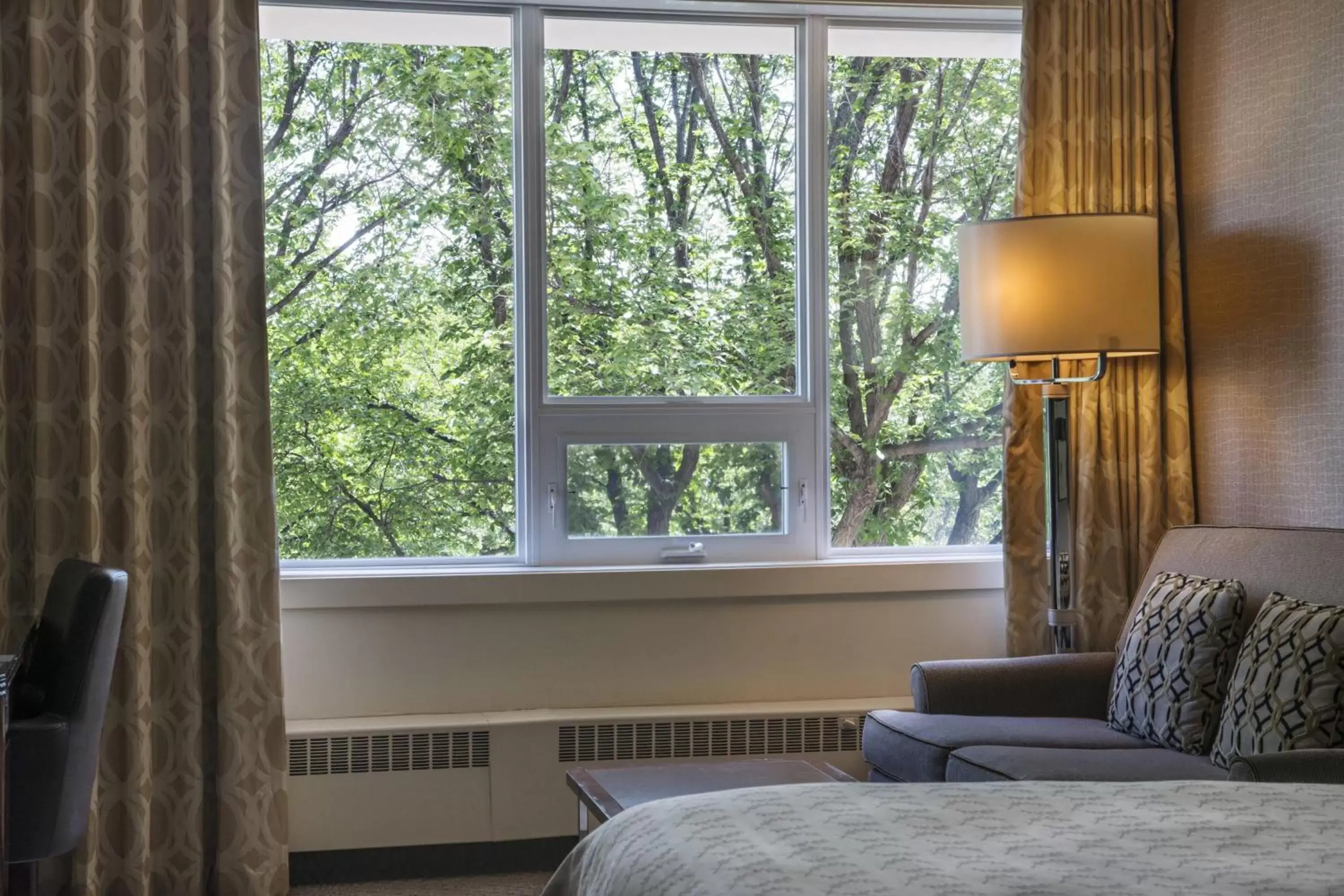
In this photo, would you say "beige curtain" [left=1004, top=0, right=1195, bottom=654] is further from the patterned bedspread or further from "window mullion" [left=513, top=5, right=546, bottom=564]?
the patterned bedspread

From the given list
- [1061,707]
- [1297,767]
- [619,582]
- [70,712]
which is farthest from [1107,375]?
[70,712]

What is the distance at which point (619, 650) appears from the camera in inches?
143

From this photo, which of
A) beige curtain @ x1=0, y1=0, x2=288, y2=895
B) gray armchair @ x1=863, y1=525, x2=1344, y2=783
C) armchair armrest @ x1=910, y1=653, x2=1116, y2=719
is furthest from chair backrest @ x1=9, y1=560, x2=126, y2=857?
armchair armrest @ x1=910, y1=653, x2=1116, y2=719

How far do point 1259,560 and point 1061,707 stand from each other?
0.58 meters

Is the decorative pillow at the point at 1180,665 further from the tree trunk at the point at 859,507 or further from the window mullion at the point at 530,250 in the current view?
the window mullion at the point at 530,250

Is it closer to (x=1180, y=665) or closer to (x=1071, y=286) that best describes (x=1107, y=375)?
(x=1071, y=286)

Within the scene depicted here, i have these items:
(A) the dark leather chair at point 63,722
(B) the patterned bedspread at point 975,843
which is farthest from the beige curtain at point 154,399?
(B) the patterned bedspread at point 975,843

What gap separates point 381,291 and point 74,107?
0.88m

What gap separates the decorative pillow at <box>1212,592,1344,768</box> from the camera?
98.0 inches

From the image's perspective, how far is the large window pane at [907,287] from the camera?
12.8ft

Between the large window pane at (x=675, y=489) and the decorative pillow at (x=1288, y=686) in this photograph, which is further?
the large window pane at (x=675, y=489)

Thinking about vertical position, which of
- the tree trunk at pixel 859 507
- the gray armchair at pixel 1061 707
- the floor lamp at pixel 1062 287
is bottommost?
the gray armchair at pixel 1061 707

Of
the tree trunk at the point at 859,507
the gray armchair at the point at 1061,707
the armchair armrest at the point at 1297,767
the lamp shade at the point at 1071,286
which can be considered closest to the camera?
the armchair armrest at the point at 1297,767

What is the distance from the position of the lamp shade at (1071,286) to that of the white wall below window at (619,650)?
84 centimetres
